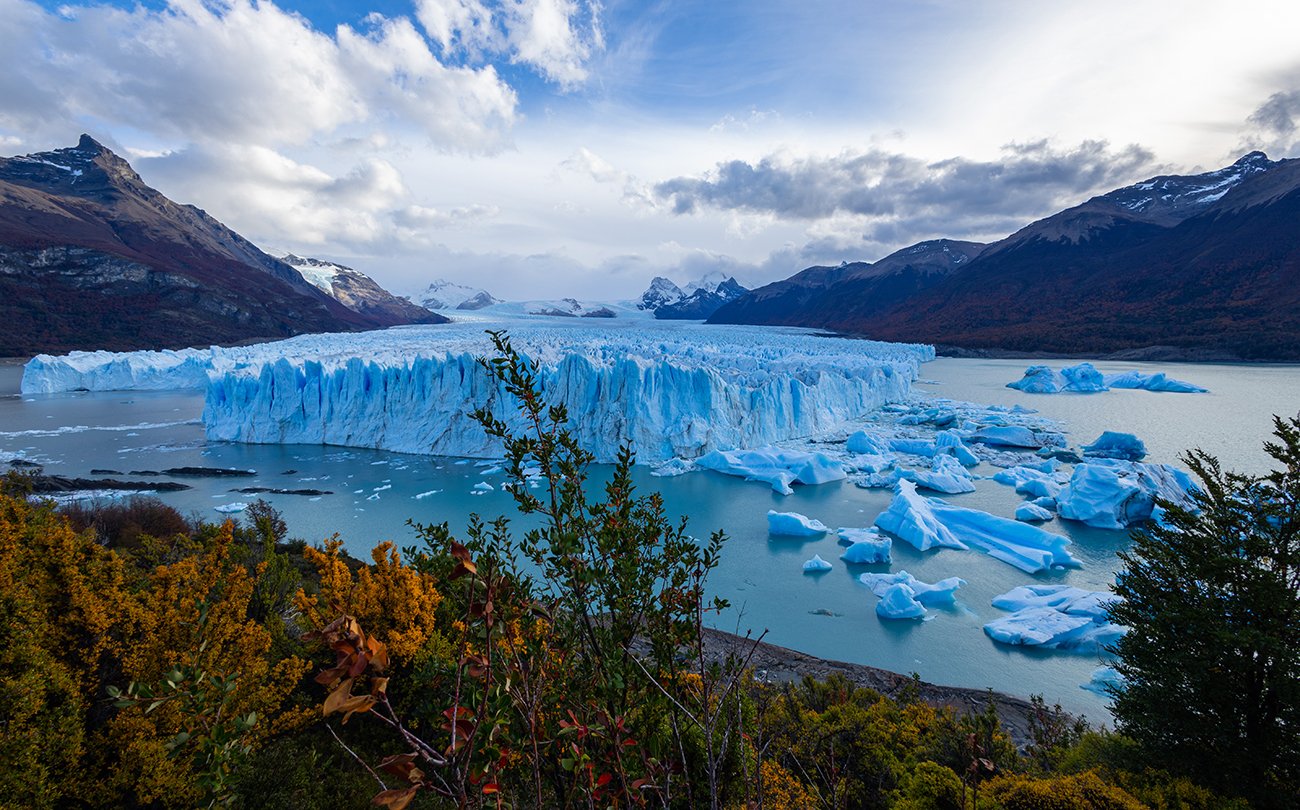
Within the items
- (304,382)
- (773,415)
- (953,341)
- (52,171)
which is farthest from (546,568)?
(52,171)

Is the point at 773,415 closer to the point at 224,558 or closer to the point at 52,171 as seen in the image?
the point at 224,558

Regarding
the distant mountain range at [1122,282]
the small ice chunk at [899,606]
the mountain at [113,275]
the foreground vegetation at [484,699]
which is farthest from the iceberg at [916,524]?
the mountain at [113,275]

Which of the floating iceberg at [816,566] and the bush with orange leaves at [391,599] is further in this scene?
the floating iceberg at [816,566]

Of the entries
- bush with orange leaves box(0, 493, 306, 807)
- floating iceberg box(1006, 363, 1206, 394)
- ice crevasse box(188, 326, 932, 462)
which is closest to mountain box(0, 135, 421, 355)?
ice crevasse box(188, 326, 932, 462)

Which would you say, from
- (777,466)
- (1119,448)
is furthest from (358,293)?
(1119,448)

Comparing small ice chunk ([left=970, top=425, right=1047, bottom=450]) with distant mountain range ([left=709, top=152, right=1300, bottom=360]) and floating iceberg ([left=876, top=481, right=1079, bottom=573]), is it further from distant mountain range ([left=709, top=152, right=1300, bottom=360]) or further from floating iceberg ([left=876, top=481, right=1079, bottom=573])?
distant mountain range ([left=709, top=152, right=1300, bottom=360])

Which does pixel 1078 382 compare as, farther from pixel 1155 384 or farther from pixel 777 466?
pixel 777 466

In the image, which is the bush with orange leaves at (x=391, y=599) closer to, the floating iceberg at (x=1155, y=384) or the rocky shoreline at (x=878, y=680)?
the rocky shoreline at (x=878, y=680)
